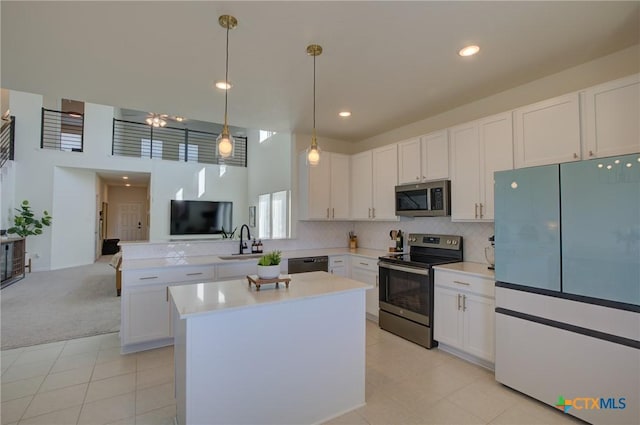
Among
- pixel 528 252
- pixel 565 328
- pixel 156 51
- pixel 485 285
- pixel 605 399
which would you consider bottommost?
pixel 605 399

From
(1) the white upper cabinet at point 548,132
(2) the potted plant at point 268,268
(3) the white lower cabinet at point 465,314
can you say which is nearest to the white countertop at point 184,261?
(3) the white lower cabinet at point 465,314

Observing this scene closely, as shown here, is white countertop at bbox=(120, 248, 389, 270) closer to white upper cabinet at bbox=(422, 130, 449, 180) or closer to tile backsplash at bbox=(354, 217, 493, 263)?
tile backsplash at bbox=(354, 217, 493, 263)

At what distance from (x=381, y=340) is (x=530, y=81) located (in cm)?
310

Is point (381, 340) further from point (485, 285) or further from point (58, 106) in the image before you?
point (58, 106)

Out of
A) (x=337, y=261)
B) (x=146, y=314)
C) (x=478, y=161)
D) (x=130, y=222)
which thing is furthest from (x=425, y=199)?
(x=130, y=222)

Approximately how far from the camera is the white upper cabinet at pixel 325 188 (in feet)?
15.0

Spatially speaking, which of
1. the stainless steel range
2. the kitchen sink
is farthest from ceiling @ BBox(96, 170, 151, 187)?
the stainless steel range

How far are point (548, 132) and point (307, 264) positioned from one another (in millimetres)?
2938

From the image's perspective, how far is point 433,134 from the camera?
3.57 m

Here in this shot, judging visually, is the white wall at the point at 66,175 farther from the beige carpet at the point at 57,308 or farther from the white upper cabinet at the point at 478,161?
the white upper cabinet at the point at 478,161

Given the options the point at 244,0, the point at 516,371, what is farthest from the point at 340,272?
the point at 244,0

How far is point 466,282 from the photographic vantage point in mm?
2914

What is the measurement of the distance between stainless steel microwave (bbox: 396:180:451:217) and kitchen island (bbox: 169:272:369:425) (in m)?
1.68

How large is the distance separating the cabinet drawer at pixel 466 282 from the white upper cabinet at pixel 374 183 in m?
1.15
